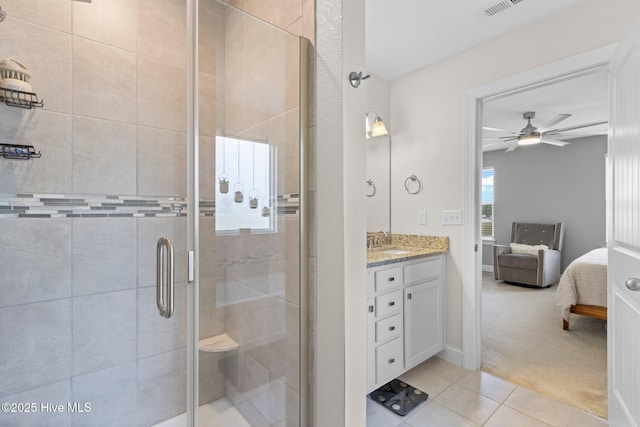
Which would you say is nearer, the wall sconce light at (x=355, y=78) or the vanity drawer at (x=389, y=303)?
the wall sconce light at (x=355, y=78)

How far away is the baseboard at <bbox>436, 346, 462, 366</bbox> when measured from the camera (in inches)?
95.0

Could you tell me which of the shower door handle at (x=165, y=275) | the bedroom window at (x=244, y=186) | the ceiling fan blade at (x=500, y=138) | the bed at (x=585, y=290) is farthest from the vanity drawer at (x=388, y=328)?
the ceiling fan blade at (x=500, y=138)

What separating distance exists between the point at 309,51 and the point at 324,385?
1.31m

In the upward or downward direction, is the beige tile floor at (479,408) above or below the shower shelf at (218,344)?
below

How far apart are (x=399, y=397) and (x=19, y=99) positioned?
8.41ft

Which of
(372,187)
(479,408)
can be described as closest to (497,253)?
(372,187)

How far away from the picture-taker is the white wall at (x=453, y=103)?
188 cm

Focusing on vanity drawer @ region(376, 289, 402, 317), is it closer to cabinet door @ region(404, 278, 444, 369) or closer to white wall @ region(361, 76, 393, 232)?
cabinet door @ region(404, 278, 444, 369)

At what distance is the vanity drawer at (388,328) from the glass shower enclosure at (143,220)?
2.81ft

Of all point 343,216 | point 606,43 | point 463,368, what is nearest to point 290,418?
point 343,216

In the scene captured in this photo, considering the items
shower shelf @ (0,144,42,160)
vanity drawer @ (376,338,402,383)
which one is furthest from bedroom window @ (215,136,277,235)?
vanity drawer @ (376,338,402,383)

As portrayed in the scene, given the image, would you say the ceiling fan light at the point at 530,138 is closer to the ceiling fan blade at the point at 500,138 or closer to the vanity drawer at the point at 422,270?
the ceiling fan blade at the point at 500,138

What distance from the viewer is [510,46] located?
221 centimetres

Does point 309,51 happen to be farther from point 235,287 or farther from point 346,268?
point 235,287
